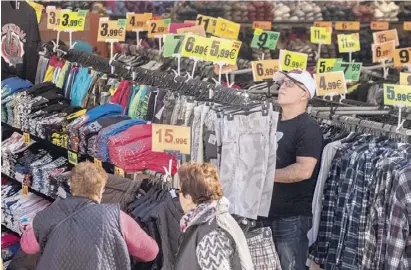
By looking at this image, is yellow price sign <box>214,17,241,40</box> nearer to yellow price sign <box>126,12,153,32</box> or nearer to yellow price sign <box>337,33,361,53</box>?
yellow price sign <box>126,12,153,32</box>

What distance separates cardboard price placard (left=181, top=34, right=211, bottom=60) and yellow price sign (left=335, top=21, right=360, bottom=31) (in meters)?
5.58

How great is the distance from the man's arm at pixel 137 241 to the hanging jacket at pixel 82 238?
0.06 meters

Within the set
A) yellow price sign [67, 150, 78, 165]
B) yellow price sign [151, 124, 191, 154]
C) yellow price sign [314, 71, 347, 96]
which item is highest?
yellow price sign [314, 71, 347, 96]

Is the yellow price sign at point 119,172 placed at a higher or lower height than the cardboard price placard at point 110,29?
lower

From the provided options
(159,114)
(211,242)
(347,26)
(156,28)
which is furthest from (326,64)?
(347,26)

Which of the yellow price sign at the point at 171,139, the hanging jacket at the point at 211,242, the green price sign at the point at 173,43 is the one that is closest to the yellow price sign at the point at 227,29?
the green price sign at the point at 173,43

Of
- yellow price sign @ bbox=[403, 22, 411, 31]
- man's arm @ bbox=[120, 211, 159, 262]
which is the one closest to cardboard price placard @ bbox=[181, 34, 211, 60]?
man's arm @ bbox=[120, 211, 159, 262]

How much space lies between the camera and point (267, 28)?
1022 cm

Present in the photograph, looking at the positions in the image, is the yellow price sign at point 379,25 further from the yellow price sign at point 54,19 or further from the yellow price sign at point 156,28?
the yellow price sign at point 54,19

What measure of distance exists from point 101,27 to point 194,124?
7.90ft

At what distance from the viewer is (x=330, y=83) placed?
5.02 metres

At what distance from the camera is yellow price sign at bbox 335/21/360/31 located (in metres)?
9.94

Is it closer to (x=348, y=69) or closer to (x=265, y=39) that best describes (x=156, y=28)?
(x=265, y=39)

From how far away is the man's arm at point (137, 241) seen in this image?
3512mm
